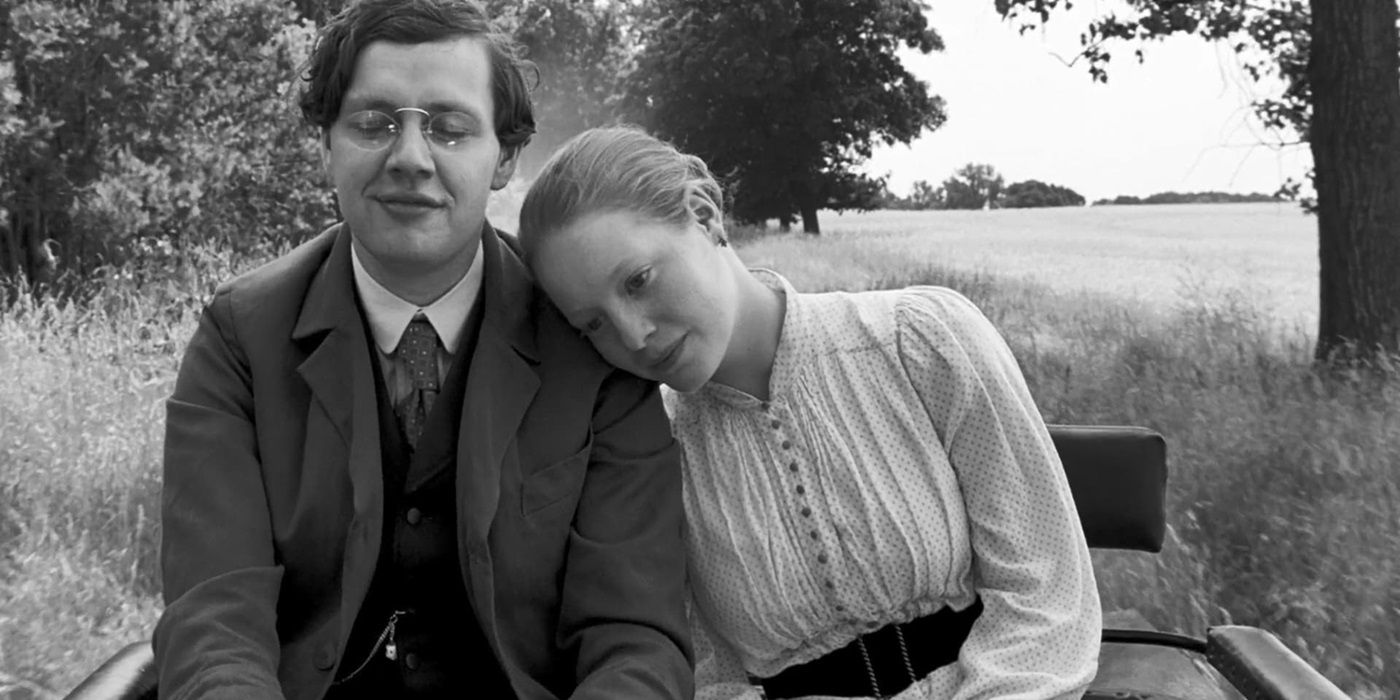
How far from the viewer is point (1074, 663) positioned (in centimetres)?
205

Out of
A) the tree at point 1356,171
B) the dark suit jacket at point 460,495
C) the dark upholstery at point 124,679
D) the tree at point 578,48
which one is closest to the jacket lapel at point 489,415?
the dark suit jacket at point 460,495

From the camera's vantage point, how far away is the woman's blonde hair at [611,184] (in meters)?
1.99

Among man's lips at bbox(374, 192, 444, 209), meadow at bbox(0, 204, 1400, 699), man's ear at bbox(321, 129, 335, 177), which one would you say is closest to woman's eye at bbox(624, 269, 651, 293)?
man's lips at bbox(374, 192, 444, 209)

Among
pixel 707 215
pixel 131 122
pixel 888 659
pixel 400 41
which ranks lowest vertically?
pixel 888 659

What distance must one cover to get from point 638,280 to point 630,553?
1.49 ft

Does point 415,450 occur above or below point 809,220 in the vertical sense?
above

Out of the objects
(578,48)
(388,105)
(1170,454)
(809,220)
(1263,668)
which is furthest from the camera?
(578,48)

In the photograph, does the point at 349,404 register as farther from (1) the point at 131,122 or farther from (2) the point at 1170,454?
(1) the point at 131,122

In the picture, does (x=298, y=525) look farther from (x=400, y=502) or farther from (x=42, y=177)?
(x=42, y=177)

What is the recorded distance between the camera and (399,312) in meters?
2.21

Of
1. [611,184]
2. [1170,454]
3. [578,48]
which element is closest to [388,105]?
[611,184]

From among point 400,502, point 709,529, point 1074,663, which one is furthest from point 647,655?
point 1074,663

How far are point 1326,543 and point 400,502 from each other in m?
3.15

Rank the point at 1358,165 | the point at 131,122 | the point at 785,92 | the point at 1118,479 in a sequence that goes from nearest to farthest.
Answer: the point at 1118,479, the point at 1358,165, the point at 131,122, the point at 785,92
